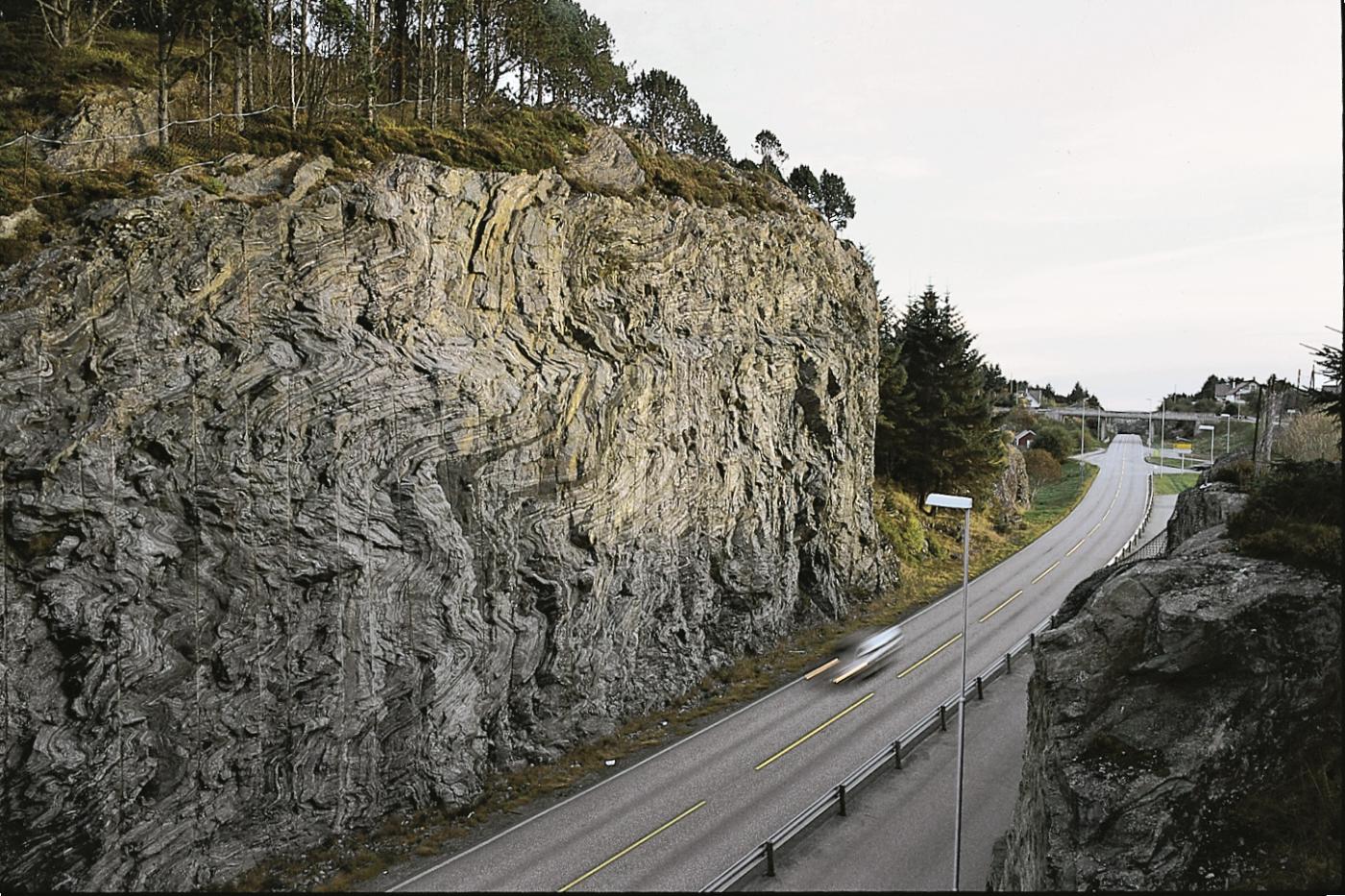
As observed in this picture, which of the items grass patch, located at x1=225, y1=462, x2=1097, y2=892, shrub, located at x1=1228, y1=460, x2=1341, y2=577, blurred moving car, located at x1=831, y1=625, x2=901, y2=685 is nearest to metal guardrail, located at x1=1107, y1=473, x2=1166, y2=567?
grass patch, located at x1=225, y1=462, x2=1097, y2=892

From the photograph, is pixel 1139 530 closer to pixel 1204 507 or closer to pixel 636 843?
pixel 1204 507

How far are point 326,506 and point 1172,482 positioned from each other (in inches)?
2669

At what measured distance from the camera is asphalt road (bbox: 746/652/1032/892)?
16.3m

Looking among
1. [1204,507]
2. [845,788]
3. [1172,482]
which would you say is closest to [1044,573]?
[1204,507]

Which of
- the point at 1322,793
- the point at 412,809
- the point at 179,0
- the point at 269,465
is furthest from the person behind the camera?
the point at 179,0

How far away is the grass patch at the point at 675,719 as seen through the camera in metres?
17.4

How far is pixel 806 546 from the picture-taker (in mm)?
34875

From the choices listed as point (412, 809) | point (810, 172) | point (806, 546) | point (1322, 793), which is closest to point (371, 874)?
point (412, 809)

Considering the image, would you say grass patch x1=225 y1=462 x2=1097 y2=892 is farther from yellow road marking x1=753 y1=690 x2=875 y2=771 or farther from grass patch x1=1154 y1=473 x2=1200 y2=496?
grass patch x1=1154 y1=473 x2=1200 y2=496

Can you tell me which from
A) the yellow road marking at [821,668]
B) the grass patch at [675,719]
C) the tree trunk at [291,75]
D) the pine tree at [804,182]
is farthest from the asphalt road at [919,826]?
the pine tree at [804,182]

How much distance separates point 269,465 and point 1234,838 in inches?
725

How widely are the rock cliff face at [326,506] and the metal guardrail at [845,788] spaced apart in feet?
25.0

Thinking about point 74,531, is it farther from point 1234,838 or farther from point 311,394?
point 1234,838

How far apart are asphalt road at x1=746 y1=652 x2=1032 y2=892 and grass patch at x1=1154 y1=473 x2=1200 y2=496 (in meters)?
47.5
